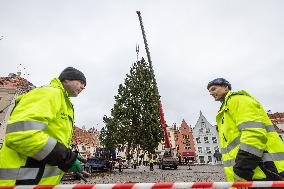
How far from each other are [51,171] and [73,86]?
36.4 inches

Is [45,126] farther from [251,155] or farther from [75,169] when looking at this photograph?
[251,155]

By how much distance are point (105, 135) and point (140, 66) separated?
10.9m

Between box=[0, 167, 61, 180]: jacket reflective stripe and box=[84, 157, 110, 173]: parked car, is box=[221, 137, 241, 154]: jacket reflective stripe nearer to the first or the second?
box=[0, 167, 61, 180]: jacket reflective stripe

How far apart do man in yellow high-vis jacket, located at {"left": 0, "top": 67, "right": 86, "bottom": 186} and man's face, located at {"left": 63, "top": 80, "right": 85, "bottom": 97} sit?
36 cm

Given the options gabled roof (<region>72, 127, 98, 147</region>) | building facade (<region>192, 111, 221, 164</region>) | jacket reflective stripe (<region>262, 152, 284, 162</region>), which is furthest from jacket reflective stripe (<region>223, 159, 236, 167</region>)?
building facade (<region>192, 111, 221, 164</region>)

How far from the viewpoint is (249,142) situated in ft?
8.73

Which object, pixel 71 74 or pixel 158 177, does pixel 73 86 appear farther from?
pixel 158 177

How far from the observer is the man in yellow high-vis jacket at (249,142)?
2625 millimetres

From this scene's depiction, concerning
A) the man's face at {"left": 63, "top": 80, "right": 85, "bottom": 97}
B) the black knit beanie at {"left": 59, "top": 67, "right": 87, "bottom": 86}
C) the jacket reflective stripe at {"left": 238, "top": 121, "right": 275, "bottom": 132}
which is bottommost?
the jacket reflective stripe at {"left": 238, "top": 121, "right": 275, "bottom": 132}

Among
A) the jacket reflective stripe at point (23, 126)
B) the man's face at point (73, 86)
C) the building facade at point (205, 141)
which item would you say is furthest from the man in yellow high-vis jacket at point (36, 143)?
the building facade at point (205, 141)

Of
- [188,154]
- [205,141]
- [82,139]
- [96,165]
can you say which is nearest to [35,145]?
[96,165]

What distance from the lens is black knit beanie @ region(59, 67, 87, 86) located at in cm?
281

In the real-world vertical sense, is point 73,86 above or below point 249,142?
above

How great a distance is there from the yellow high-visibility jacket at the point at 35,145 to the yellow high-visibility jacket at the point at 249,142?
1664mm
